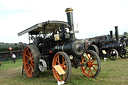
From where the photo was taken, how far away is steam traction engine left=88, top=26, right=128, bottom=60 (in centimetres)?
1109

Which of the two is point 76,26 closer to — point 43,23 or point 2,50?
point 43,23

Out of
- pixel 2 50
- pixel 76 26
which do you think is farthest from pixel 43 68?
pixel 2 50

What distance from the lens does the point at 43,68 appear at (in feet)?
18.0

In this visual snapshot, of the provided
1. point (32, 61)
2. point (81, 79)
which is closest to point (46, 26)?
point (32, 61)

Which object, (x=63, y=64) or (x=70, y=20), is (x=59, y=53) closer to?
(x=63, y=64)

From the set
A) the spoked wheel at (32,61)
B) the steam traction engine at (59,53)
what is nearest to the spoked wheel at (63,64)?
the steam traction engine at (59,53)

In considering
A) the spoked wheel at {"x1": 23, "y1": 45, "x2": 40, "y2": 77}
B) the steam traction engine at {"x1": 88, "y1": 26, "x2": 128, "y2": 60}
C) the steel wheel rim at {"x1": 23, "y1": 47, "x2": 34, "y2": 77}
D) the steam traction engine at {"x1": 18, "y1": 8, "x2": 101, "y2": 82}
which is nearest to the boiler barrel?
the steam traction engine at {"x1": 18, "y1": 8, "x2": 101, "y2": 82}

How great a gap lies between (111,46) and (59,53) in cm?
806

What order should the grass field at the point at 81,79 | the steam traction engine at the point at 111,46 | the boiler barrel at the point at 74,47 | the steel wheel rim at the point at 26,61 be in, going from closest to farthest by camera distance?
the grass field at the point at 81,79 → the boiler barrel at the point at 74,47 → the steel wheel rim at the point at 26,61 → the steam traction engine at the point at 111,46

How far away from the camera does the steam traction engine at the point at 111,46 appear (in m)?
11.1

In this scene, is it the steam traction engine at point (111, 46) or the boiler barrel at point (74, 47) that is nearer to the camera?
the boiler barrel at point (74, 47)

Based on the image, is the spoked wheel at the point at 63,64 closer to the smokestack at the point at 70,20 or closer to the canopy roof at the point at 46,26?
the smokestack at the point at 70,20

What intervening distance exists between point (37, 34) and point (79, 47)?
9.42 feet

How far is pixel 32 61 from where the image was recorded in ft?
19.5
